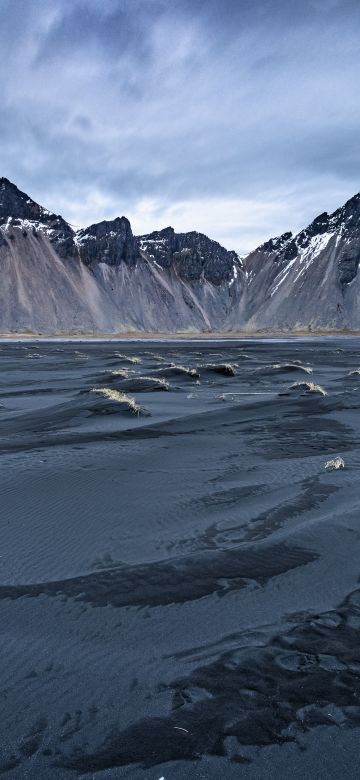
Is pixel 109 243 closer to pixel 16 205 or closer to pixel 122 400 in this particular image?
pixel 16 205

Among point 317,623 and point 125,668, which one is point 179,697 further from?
point 317,623

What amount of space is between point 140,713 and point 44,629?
1130 mm

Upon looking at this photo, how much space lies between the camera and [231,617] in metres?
3.70

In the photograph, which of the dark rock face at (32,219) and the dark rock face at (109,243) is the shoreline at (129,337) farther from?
the dark rock face at (109,243)

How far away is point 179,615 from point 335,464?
4778 millimetres

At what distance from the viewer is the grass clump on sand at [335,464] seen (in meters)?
7.77

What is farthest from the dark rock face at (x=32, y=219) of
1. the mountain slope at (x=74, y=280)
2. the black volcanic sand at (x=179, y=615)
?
the black volcanic sand at (x=179, y=615)

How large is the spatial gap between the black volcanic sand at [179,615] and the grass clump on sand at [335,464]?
0.20 metres

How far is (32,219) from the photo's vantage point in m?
172

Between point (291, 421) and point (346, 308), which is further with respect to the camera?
point (346, 308)

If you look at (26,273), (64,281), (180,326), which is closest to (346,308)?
(180,326)

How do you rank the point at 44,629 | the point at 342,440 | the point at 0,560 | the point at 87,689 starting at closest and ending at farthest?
the point at 87,689 → the point at 44,629 → the point at 0,560 → the point at 342,440

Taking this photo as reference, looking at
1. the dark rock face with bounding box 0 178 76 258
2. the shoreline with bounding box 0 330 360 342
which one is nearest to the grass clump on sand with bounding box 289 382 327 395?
the shoreline with bounding box 0 330 360 342

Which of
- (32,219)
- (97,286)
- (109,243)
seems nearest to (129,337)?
(97,286)
